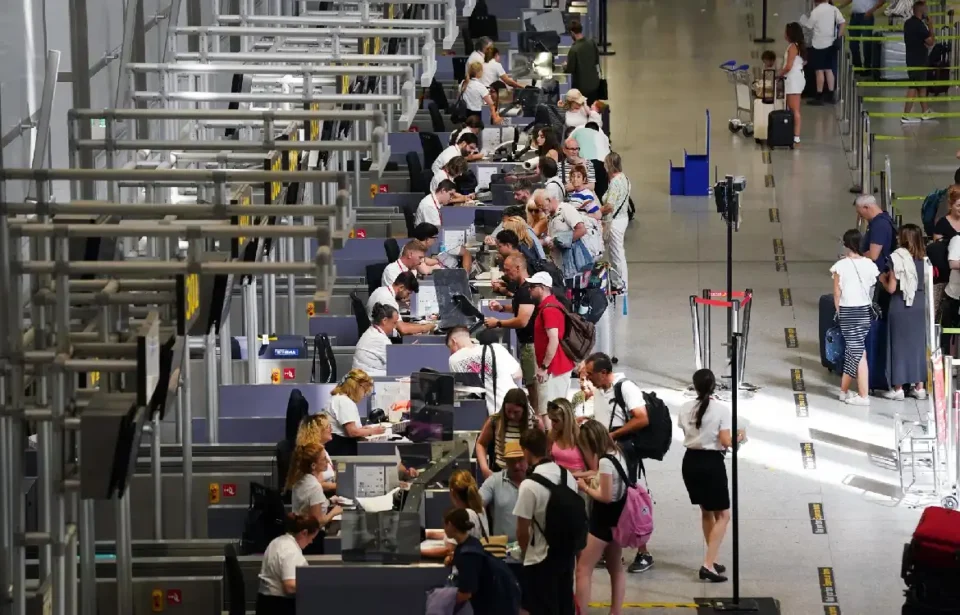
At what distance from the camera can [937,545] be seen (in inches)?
427

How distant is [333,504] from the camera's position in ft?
38.0

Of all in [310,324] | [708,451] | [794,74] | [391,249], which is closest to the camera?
[708,451]

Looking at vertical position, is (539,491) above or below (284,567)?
above

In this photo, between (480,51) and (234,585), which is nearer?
(234,585)

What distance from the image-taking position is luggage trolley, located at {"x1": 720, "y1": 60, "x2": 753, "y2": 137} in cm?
2617

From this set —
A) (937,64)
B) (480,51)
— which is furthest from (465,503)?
(937,64)

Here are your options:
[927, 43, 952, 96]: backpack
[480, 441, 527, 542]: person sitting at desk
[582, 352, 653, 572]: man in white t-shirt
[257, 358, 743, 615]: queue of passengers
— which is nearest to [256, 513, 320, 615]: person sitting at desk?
[257, 358, 743, 615]: queue of passengers

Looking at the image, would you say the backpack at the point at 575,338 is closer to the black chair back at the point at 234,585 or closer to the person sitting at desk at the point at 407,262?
the person sitting at desk at the point at 407,262

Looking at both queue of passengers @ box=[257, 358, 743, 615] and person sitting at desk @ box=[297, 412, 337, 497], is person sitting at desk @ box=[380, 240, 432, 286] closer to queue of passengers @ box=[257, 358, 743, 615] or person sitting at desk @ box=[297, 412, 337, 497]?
queue of passengers @ box=[257, 358, 743, 615]

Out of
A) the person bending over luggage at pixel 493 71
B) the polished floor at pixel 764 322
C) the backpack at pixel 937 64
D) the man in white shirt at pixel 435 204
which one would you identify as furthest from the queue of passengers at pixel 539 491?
the backpack at pixel 937 64

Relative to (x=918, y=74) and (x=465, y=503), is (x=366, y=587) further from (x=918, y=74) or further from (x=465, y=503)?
(x=918, y=74)

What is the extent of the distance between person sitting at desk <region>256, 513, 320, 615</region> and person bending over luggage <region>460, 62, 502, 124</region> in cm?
1171

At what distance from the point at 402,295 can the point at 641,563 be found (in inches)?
124

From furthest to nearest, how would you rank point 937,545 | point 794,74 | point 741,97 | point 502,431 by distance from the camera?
point 741,97 < point 794,74 < point 502,431 < point 937,545
